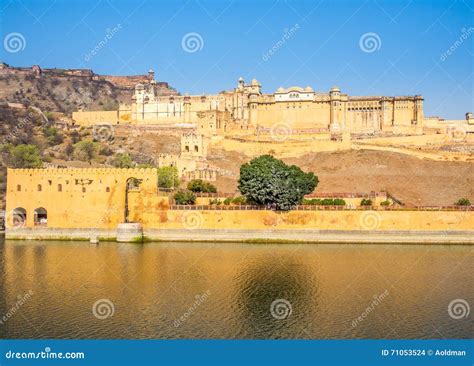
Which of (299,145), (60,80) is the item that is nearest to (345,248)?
(299,145)

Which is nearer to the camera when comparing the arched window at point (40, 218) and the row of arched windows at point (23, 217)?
the row of arched windows at point (23, 217)

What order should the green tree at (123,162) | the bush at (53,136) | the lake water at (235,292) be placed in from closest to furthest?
the lake water at (235,292) < the green tree at (123,162) < the bush at (53,136)

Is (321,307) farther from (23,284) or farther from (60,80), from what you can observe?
(60,80)

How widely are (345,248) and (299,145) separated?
32.6 m
